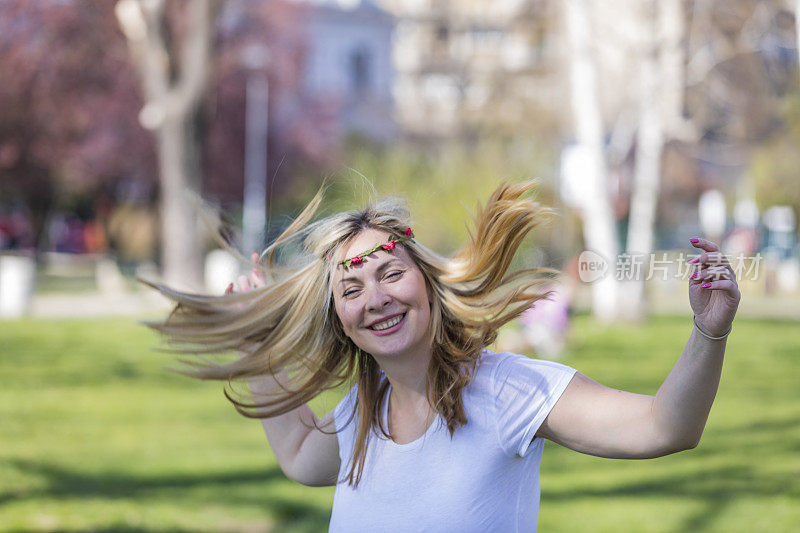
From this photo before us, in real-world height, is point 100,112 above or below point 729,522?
above

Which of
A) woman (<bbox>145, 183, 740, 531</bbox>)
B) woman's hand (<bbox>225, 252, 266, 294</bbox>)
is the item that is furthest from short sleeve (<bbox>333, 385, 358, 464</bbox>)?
woman's hand (<bbox>225, 252, 266, 294</bbox>)

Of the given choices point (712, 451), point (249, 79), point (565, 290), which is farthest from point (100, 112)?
point (712, 451)

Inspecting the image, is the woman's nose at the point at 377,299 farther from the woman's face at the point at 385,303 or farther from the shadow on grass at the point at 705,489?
the shadow on grass at the point at 705,489

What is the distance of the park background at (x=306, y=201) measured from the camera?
6.29 m

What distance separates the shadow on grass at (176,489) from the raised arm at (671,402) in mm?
3596

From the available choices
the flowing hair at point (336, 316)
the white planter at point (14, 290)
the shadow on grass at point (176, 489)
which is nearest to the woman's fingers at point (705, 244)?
the flowing hair at point (336, 316)

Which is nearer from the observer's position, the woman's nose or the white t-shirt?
the white t-shirt

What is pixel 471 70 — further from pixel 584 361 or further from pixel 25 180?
pixel 584 361

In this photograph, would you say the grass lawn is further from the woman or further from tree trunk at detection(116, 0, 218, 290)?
tree trunk at detection(116, 0, 218, 290)

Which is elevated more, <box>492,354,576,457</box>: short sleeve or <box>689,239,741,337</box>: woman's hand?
<box>689,239,741,337</box>: woman's hand

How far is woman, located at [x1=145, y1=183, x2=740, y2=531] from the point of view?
2359mm

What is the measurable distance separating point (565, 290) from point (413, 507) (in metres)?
12.0

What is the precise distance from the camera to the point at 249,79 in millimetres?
39062

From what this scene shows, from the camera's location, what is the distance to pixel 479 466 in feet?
8.21
